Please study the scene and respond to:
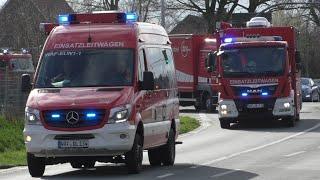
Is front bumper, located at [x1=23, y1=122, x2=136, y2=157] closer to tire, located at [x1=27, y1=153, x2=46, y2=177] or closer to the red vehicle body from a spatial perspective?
tire, located at [x1=27, y1=153, x2=46, y2=177]

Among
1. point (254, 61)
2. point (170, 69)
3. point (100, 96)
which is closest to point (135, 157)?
point (100, 96)

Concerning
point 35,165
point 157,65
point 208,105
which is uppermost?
point 157,65

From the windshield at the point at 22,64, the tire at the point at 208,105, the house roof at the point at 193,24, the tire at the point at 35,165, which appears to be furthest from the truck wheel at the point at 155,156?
the house roof at the point at 193,24

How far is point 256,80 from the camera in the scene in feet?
92.0

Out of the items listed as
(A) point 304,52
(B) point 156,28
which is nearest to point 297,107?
(B) point 156,28

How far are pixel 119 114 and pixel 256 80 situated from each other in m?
14.3

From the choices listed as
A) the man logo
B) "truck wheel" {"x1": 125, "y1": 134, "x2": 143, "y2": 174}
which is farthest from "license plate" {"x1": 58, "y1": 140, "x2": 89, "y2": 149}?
"truck wheel" {"x1": 125, "y1": 134, "x2": 143, "y2": 174}

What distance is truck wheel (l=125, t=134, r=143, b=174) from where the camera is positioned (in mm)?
14469

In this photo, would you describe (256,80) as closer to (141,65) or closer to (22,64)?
(141,65)

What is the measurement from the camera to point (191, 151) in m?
20.7

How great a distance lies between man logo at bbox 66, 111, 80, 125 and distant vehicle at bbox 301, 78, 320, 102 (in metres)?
41.6

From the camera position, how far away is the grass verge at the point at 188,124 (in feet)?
95.9

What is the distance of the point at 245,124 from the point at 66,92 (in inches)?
685

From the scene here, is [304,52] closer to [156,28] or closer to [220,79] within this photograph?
[220,79]
